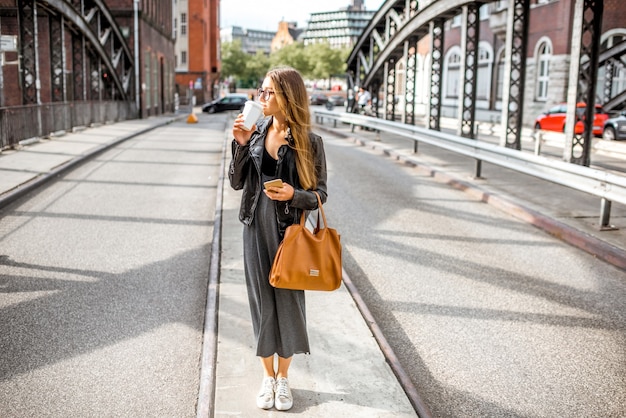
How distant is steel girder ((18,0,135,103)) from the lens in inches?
837

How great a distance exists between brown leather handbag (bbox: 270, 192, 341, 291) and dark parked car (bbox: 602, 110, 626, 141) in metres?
22.9

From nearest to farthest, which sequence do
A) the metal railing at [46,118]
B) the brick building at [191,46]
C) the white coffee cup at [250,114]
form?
the white coffee cup at [250,114] < the metal railing at [46,118] < the brick building at [191,46]

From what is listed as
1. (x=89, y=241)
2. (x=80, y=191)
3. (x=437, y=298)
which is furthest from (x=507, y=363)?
(x=80, y=191)

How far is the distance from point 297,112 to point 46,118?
19.1 m

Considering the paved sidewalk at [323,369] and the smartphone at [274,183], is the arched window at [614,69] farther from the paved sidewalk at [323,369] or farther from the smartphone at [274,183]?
the smartphone at [274,183]

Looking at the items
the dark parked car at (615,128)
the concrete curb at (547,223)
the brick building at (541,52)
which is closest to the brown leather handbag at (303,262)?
the concrete curb at (547,223)

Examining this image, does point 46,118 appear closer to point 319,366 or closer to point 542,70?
point 319,366

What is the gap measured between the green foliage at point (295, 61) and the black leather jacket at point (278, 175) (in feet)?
368

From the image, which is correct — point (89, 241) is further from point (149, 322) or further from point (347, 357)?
point (347, 357)

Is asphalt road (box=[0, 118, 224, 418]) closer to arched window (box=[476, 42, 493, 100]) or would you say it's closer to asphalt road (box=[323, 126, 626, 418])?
asphalt road (box=[323, 126, 626, 418])

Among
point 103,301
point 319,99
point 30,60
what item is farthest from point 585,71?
point 319,99

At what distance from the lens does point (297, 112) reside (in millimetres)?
3742

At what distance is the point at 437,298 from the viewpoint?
649cm

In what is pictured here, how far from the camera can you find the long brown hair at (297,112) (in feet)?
12.2
